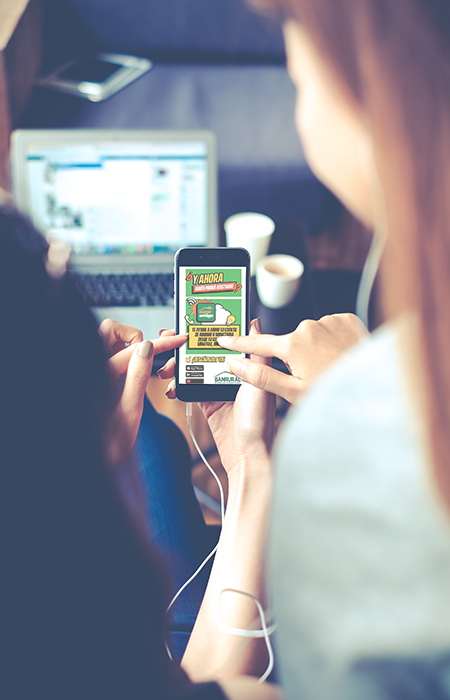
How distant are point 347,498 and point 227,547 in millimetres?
410

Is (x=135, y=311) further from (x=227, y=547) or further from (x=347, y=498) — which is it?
(x=347, y=498)

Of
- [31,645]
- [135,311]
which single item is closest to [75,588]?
[31,645]

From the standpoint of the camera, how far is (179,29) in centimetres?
192

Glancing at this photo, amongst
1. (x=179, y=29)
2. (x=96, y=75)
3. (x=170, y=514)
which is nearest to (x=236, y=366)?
(x=170, y=514)

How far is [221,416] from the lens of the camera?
3.07ft

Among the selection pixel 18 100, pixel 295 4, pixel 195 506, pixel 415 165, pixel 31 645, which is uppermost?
pixel 18 100

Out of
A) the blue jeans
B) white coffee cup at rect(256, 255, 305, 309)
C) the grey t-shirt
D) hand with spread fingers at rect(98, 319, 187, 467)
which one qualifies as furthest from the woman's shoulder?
white coffee cup at rect(256, 255, 305, 309)

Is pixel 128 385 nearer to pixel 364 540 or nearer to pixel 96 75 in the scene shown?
pixel 364 540

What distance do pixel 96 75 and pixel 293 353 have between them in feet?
4.83

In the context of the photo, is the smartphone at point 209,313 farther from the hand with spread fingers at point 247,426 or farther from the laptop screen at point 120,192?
the laptop screen at point 120,192

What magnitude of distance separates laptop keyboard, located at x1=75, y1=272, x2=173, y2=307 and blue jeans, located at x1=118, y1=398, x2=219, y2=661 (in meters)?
0.26

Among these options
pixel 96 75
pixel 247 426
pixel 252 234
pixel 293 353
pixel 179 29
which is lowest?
pixel 247 426

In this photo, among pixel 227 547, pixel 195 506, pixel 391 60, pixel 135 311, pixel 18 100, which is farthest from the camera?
pixel 18 100

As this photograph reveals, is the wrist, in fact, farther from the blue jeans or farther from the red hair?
the red hair
